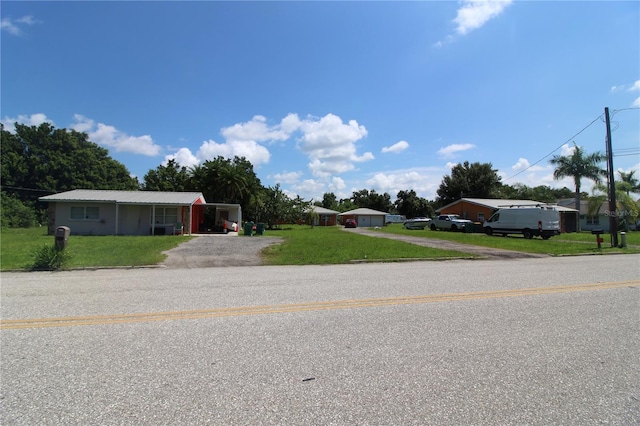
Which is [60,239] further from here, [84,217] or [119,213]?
[84,217]

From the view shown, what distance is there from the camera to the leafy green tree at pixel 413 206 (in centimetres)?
7638

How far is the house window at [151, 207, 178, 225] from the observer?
28483mm

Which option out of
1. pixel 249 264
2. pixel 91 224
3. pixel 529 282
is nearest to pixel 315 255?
pixel 249 264

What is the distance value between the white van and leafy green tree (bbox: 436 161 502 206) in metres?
35.7

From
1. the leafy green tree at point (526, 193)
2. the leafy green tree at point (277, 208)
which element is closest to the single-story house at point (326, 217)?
the leafy green tree at point (277, 208)

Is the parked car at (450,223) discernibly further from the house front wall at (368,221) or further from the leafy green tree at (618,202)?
the house front wall at (368,221)

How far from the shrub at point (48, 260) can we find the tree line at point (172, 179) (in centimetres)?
3104

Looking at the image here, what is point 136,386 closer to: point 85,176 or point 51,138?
point 85,176

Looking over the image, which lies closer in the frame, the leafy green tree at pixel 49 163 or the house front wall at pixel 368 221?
the leafy green tree at pixel 49 163

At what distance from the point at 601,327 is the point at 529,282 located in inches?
149

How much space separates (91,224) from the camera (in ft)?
88.5

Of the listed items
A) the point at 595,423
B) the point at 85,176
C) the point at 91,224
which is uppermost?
the point at 85,176

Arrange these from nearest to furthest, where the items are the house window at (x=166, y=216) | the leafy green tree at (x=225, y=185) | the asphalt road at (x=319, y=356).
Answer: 1. the asphalt road at (x=319, y=356)
2. the house window at (x=166, y=216)
3. the leafy green tree at (x=225, y=185)

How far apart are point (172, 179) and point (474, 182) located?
52.7 metres
